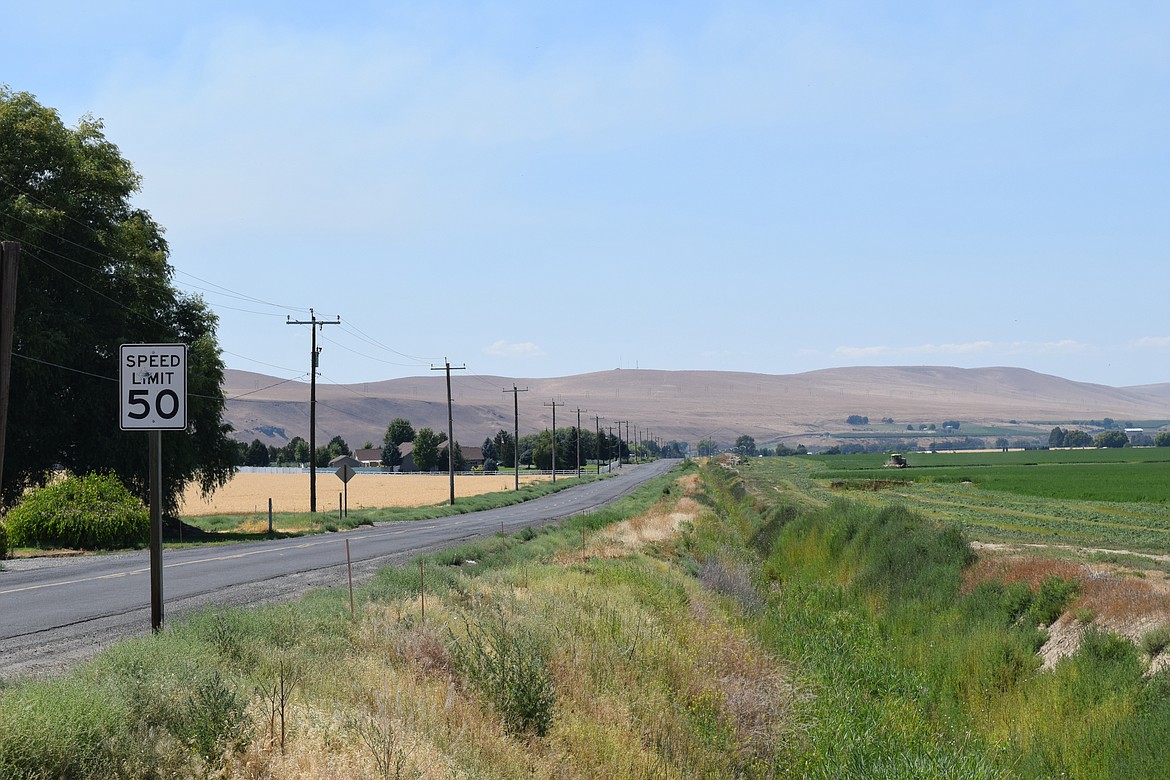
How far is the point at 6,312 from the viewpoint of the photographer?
27.9 feet

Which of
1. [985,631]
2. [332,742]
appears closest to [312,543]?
[985,631]

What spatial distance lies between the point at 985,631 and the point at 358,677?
12297 mm

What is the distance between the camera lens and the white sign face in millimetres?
9250

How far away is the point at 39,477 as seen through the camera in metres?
34.1

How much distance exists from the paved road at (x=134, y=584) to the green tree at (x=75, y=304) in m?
7.41

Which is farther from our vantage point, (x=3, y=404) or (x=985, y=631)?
(x=985, y=631)

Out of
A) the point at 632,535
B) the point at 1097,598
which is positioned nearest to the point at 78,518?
the point at 632,535

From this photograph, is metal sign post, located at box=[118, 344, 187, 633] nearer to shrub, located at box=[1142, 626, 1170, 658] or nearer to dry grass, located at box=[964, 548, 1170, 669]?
dry grass, located at box=[964, 548, 1170, 669]

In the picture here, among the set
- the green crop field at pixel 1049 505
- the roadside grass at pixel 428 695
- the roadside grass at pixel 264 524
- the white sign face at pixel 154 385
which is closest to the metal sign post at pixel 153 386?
the white sign face at pixel 154 385

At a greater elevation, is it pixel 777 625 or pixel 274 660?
pixel 274 660

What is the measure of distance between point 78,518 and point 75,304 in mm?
9647

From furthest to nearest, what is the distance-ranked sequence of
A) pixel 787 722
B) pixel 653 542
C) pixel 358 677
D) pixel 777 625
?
pixel 653 542 → pixel 777 625 → pixel 787 722 → pixel 358 677

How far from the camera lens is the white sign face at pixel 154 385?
9.25m

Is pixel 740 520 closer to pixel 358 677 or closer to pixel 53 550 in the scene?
pixel 53 550
